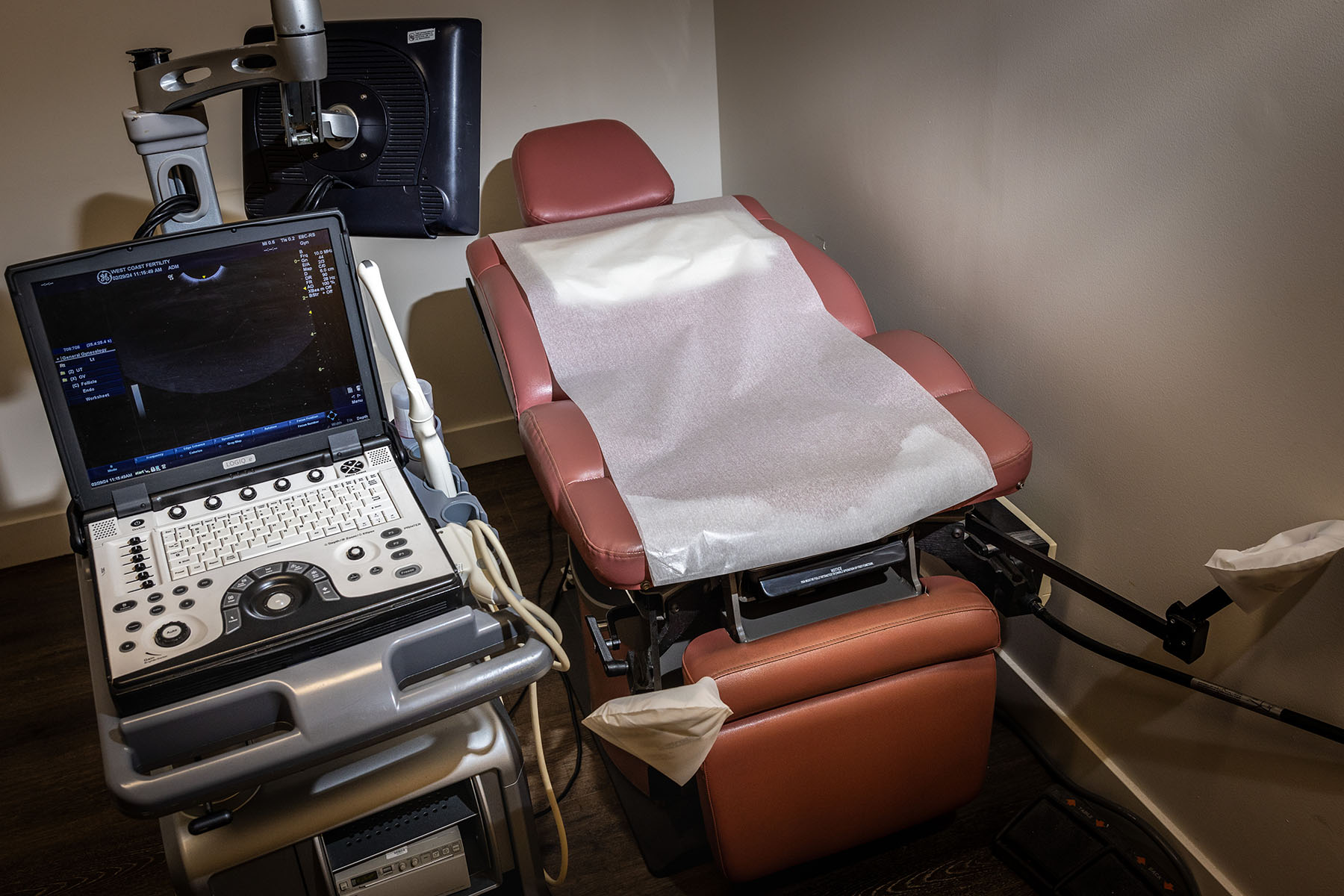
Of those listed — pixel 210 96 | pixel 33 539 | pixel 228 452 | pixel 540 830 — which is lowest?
pixel 540 830

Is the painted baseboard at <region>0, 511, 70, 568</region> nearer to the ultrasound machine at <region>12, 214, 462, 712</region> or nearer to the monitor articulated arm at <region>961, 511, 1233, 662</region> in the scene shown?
the ultrasound machine at <region>12, 214, 462, 712</region>

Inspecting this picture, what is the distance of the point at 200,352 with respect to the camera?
119 cm

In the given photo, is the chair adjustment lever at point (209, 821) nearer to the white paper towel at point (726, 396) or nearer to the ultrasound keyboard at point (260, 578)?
the ultrasound keyboard at point (260, 578)

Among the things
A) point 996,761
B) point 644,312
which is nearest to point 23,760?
point 644,312

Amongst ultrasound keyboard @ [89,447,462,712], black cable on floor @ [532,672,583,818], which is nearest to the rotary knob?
ultrasound keyboard @ [89,447,462,712]

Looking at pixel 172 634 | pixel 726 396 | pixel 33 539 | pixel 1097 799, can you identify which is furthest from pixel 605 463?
pixel 33 539

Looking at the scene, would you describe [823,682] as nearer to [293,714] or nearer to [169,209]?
[293,714]

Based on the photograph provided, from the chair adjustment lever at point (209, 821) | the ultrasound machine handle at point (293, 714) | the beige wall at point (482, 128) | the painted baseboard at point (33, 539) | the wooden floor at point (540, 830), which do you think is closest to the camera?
the ultrasound machine handle at point (293, 714)

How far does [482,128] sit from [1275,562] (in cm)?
194

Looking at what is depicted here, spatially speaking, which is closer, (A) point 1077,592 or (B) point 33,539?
(A) point 1077,592

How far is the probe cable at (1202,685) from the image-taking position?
1210 mm

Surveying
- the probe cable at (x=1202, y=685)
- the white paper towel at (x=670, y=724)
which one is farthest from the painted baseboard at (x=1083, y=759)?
the white paper towel at (x=670, y=724)

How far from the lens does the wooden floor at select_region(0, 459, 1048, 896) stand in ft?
5.23

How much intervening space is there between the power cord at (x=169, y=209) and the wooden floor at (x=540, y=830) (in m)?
1.10
